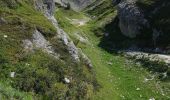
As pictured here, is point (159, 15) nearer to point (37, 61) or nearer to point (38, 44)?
point (38, 44)

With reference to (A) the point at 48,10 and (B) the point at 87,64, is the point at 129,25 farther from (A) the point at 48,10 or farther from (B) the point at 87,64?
(B) the point at 87,64

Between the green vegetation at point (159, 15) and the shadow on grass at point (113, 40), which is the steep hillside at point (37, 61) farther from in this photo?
the green vegetation at point (159, 15)

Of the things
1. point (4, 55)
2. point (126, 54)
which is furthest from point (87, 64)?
point (126, 54)

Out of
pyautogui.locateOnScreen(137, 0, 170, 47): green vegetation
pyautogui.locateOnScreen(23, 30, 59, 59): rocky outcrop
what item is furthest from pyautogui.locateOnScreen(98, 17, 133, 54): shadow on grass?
pyautogui.locateOnScreen(23, 30, 59, 59): rocky outcrop

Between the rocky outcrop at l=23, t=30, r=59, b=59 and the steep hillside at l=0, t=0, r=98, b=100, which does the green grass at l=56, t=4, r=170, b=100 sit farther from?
the rocky outcrop at l=23, t=30, r=59, b=59

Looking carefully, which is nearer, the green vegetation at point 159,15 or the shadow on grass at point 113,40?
the green vegetation at point 159,15

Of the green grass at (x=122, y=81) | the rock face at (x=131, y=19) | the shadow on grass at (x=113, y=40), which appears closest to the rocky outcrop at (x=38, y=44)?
the green grass at (x=122, y=81)

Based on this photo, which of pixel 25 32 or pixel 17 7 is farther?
pixel 17 7

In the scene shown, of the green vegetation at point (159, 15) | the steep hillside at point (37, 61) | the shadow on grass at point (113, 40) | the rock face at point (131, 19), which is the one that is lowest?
the shadow on grass at point (113, 40)
